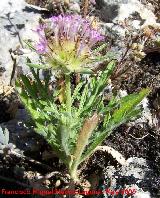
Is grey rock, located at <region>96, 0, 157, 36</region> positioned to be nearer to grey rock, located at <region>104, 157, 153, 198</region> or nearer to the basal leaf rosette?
the basal leaf rosette

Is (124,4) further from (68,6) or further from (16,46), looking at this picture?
(16,46)

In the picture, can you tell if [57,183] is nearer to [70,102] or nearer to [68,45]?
[70,102]

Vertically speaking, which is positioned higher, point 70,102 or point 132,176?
point 70,102

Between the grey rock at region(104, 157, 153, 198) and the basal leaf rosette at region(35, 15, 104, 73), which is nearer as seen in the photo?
the basal leaf rosette at region(35, 15, 104, 73)

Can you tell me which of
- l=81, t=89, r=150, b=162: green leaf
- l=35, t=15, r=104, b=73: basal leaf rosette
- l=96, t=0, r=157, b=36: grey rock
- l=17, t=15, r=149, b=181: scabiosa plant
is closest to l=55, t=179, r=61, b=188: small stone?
l=17, t=15, r=149, b=181: scabiosa plant

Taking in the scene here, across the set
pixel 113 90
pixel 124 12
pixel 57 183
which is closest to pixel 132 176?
pixel 57 183

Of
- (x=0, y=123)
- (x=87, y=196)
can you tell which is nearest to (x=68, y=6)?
(x=0, y=123)
